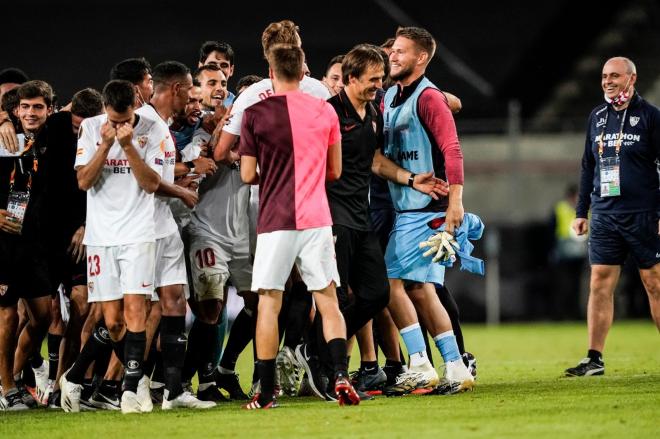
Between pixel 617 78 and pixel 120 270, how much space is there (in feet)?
15.0

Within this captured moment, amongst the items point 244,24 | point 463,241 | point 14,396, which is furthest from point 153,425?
point 244,24

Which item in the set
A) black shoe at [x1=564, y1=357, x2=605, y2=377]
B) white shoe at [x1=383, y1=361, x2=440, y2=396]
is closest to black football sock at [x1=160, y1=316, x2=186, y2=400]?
white shoe at [x1=383, y1=361, x2=440, y2=396]

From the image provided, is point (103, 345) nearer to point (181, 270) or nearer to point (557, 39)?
point (181, 270)

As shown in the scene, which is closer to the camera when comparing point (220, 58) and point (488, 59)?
point (220, 58)

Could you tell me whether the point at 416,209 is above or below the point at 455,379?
above

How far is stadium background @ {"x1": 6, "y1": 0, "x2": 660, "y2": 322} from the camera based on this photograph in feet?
61.2

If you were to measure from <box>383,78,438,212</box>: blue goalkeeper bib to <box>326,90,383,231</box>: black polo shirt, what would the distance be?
1.62ft

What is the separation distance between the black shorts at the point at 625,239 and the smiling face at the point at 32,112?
4643 mm

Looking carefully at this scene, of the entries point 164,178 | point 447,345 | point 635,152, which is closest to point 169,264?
point 164,178

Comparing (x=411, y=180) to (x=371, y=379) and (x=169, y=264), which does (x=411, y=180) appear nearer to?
(x=371, y=379)

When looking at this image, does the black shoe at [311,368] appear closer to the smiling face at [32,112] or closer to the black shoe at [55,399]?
the black shoe at [55,399]

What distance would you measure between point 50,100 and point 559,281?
11.9 m

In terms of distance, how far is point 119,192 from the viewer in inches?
286

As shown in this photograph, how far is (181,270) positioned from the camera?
759cm
